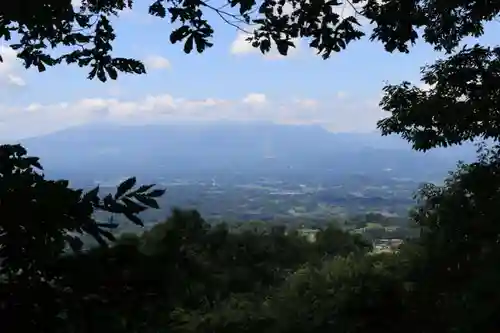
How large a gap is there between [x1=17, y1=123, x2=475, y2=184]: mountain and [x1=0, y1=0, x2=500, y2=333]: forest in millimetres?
58252

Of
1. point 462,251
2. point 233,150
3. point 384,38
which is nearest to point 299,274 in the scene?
point 462,251

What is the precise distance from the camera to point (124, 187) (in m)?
1.57

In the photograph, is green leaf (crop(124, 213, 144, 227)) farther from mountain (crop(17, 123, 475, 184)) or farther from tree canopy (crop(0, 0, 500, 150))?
mountain (crop(17, 123, 475, 184))

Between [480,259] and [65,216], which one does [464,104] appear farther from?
[65,216]

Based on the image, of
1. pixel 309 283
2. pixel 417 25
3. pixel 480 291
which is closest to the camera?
pixel 417 25

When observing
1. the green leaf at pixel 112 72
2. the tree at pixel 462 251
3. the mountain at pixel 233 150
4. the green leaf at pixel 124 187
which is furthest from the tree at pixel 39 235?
the mountain at pixel 233 150

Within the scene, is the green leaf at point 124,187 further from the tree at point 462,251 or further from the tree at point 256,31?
the tree at point 462,251

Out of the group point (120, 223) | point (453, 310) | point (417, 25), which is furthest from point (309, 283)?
point (120, 223)

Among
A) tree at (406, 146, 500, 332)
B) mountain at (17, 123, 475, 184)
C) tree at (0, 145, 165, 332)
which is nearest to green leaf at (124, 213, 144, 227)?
tree at (0, 145, 165, 332)

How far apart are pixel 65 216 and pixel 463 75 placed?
189 inches

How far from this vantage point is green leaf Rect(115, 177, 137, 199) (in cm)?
157

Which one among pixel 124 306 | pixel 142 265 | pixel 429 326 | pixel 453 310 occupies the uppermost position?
pixel 142 265

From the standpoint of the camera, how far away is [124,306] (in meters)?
1.51

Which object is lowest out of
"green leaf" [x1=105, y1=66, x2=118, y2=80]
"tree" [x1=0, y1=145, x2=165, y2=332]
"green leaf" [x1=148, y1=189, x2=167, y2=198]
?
"tree" [x1=0, y1=145, x2=165, y2=332]
